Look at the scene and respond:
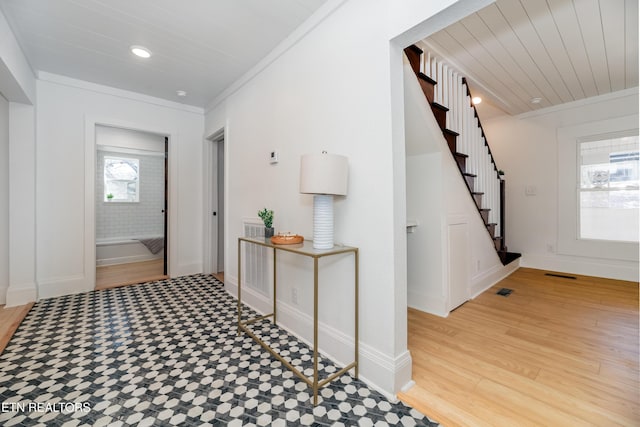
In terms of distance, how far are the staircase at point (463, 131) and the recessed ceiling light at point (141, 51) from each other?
2.26m

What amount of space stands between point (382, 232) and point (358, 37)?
3.92 ft

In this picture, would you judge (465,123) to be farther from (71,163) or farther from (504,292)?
(71,163)

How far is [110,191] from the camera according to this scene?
5.12m

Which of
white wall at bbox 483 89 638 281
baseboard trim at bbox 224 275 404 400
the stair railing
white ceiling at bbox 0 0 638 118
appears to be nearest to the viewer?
baseboard trim at bbox 224 275 404 400

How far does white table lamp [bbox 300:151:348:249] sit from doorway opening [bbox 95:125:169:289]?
3.82 meters

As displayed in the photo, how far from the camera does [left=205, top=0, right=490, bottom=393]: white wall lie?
1.49 meters

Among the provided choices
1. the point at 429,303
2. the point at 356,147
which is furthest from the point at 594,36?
the point at 429,303

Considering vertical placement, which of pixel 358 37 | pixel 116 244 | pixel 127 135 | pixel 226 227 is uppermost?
pixel 127 135

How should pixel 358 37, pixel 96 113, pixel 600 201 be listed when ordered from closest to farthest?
pixel 358 37, pixel 96 113, pixel 600 201

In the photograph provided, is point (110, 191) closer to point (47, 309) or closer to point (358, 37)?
point (47, 309)

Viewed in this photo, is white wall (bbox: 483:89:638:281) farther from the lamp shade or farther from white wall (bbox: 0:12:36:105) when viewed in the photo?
white wall (bbox: 0:12:36:105)

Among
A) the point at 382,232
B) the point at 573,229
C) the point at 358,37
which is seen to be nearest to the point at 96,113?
the point at 358,37

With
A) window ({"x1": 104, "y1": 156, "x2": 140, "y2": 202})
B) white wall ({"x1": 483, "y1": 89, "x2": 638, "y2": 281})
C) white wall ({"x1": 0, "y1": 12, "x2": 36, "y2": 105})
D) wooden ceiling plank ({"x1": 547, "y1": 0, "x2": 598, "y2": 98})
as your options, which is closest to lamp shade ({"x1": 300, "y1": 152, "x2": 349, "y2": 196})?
wooden ceiling plank ({"x1": 547, "y1": 0, "x2": 598, "y2": 98})

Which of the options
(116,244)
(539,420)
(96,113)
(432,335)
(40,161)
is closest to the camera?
(539,420)
